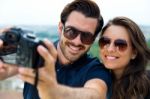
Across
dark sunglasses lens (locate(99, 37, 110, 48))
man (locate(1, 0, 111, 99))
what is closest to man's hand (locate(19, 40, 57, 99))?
man (locate(1, 0, 111, 99))

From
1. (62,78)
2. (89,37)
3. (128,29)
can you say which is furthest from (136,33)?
(62,78)

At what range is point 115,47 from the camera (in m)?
1.31

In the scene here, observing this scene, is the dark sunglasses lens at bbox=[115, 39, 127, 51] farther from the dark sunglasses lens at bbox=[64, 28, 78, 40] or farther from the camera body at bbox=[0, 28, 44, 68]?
the camera body at bbox=[0, 28, 44, 68]

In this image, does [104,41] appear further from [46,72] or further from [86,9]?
[46,72]

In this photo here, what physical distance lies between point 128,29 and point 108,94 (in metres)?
0.25

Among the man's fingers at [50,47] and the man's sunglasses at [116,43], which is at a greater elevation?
the man's fingers at [50,47]

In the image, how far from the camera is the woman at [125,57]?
1318 millimetres

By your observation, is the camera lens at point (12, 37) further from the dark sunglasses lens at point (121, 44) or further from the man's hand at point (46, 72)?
the dark sunglasses lens at point (121, 44)

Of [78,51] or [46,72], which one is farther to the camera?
[78,51]

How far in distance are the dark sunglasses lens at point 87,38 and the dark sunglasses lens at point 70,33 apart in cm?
3

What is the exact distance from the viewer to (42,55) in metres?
0.73

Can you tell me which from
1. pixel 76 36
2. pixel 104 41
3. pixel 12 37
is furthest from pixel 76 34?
pixel 12 37

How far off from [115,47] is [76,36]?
0.47ft

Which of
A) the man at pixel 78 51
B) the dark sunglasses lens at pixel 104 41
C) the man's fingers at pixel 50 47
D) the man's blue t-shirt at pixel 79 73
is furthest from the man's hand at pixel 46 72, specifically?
the dark sunglasses lens at pixel 104 41
